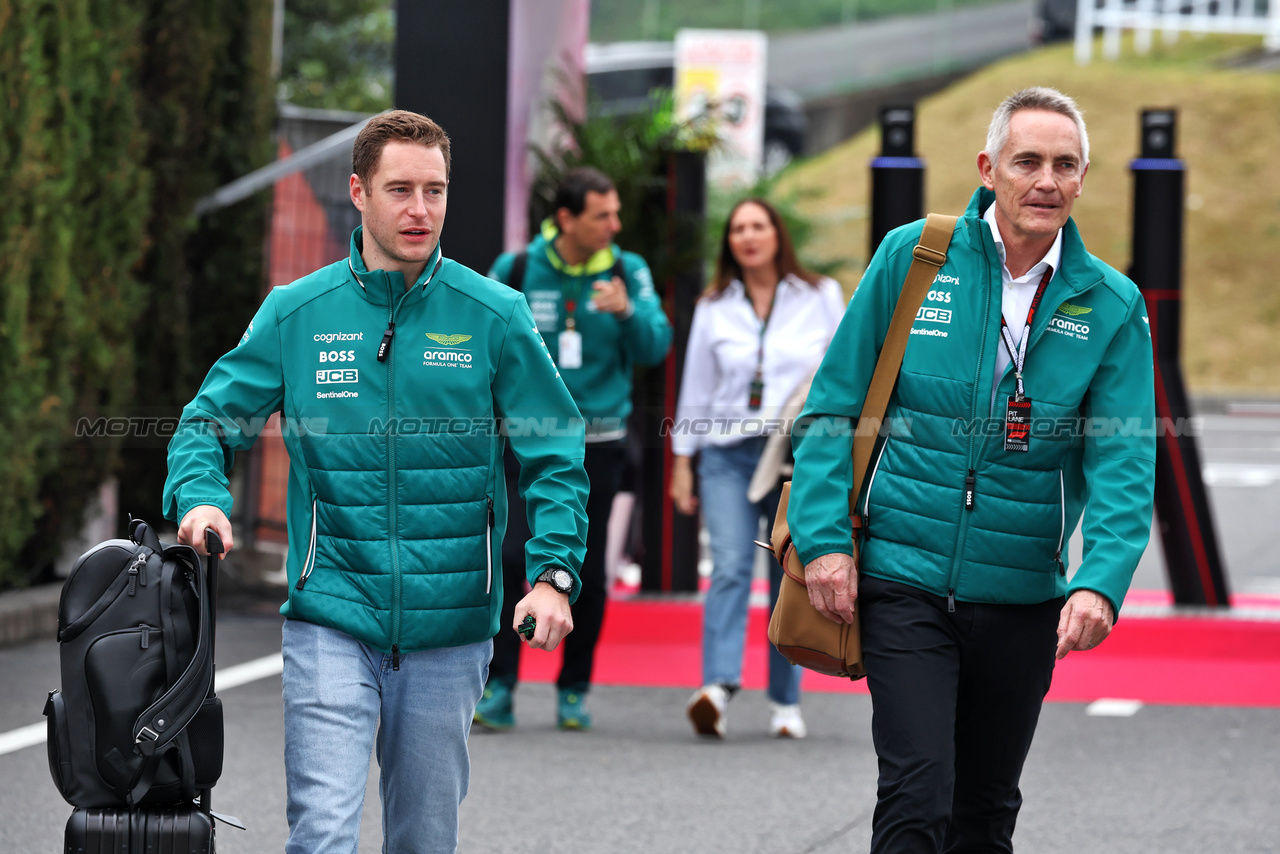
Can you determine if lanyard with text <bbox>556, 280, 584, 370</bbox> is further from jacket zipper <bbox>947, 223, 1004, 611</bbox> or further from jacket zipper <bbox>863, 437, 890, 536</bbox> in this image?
jacket zipper <bbox>947, 223, 1004, 611</bbox>

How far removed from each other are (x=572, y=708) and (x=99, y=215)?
431 centimetres

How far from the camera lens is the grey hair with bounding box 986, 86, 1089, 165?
3701 mm

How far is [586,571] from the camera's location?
259 inches

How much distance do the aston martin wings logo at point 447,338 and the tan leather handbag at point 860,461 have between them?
0.86m

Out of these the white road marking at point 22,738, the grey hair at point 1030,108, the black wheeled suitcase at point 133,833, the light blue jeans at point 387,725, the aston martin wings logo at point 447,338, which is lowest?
the white road marking at point 22,738

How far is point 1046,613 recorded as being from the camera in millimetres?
Answer: 3748

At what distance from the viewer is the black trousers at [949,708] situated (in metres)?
3.45

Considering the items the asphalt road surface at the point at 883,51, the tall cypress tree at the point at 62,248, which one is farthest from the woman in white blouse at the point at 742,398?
the asphalt road surface at the point at 883,51

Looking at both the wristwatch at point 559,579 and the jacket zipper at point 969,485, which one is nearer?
the wristwatch at point 559,579

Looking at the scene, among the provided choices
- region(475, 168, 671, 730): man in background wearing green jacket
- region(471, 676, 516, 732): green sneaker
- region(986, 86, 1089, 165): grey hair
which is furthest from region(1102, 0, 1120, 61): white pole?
region(986, 86, 1089, 165): grey hair

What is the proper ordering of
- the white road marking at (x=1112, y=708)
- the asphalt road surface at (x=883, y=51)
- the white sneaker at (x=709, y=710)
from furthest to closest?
the asphalt road surface at (x=883, y=51), the white road marking at (x=1112, y=708), the white sneaker at (x=709, y=710)

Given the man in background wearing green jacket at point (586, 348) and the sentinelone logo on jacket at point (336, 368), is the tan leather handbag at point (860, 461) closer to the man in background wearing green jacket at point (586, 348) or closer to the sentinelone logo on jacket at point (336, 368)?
the sentinelone logo on jacket at point (336, 368)

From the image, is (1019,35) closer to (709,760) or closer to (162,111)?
(162,111)

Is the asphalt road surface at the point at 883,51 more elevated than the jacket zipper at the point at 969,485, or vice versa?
the asphalt road surface at the point at 883,51
